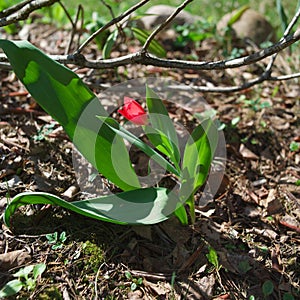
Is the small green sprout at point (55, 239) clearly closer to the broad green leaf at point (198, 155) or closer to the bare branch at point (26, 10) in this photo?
the broad green leaf at point (198, 155)

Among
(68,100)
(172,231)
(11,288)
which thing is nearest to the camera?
(11,288)

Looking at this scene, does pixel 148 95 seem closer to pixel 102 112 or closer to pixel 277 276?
pixel 102 112

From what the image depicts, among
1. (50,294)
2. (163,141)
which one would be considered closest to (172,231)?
(163,141)

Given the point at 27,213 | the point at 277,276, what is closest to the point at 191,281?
the point at 277,276

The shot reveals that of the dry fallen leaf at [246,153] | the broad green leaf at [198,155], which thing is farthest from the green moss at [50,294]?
the dry fallen leaf at [246,153]

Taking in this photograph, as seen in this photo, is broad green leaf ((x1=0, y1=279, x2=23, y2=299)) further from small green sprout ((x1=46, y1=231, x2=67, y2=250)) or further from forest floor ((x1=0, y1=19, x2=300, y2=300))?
small green sprout ((x1=46, y1=231, x2=67, y2=250))

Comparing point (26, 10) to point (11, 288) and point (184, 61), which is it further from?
point (11, 288)

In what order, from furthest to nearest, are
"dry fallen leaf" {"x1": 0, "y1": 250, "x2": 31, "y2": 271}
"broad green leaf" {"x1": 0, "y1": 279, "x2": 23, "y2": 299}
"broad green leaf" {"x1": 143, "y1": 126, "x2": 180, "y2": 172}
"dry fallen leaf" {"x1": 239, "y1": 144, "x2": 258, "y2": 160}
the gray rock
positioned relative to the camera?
the gray rock < "dry fallen leaf" {"x1": 239, "y1": 144, "x2": 258, "y2": 160} < "broad green leaf" {"x1": 143, "y1": 126, "x2": 180, "y2": 172} < "dry fallen leaf" {"x1": 0, "y1": 250, "x2": 31, "y2": 271} < "broad green leaf" {"x1": 0, "y1": 279, "x2": 23, "y2": 299}

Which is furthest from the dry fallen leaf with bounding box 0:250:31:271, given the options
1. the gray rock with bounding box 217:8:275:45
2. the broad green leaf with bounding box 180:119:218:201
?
the gray rock with bounding box 217:8:275:45

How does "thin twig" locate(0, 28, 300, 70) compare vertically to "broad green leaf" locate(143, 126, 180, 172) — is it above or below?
above
